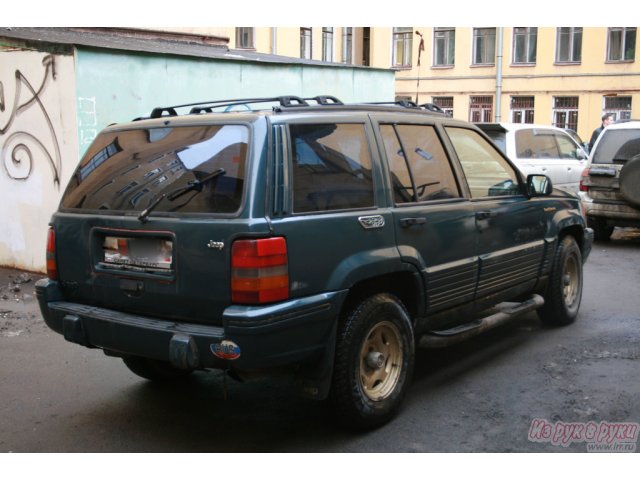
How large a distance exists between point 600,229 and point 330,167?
28.0ft

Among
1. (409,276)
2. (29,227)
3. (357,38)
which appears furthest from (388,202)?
(357,38)

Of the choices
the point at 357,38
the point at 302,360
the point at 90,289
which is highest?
the point at 357,38

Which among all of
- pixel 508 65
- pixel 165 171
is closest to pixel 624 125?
pixel 165 171

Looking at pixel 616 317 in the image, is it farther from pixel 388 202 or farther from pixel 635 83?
pixel 635 83

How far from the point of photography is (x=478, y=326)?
5.03 meters

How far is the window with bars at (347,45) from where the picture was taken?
34.9 m

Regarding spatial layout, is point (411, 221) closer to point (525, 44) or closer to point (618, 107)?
point (618, 107)

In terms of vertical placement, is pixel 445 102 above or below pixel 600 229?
above

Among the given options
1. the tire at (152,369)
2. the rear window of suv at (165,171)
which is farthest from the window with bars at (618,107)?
the rear window of suv at (165,171)

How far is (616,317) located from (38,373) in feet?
16.2

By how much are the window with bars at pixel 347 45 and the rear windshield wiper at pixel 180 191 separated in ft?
105

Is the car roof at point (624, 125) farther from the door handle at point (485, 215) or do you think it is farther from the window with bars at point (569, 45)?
the window with bars at point (569, 45)

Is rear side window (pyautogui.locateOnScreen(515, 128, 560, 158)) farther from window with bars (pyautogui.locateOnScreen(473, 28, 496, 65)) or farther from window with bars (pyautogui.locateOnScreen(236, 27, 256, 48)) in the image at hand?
window with bars (pyautogui.locateOnScreen(473, 28, 496, 65))

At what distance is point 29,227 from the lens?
8.72 meters
